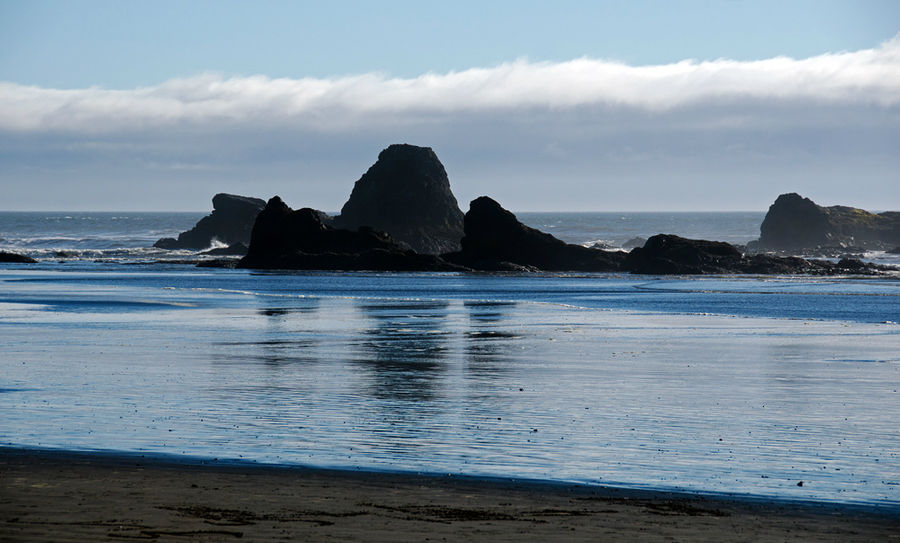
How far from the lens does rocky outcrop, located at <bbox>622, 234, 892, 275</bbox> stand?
11056 cm

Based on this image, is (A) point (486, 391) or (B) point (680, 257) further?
(B) point (680, 257)

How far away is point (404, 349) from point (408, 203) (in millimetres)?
142536

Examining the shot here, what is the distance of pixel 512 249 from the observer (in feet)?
398

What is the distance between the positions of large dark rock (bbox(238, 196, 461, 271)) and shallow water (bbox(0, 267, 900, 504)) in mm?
63045

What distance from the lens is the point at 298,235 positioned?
126 meters

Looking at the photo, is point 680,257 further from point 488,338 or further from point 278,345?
point 278,345

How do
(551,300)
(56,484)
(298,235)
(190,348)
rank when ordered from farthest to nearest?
1. (298,235)
2. (551,300)
3. (190,348)
4. (56,484)

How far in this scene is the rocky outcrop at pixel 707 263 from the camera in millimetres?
110562

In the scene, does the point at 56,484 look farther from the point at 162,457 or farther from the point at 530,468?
the point at 530,468

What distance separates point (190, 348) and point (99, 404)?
476 inches

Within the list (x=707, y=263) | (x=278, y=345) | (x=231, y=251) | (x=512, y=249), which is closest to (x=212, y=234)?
(x=231, y=251)

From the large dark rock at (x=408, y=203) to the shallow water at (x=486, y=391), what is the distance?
119 m

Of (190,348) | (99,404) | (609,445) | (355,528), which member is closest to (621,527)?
(355,528)

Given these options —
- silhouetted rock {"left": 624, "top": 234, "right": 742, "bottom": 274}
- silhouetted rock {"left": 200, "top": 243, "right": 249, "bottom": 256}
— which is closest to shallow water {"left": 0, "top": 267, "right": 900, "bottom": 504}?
silhouetted rock {"left": 624, "top": 234, "right": 742, "bottom": 274}
